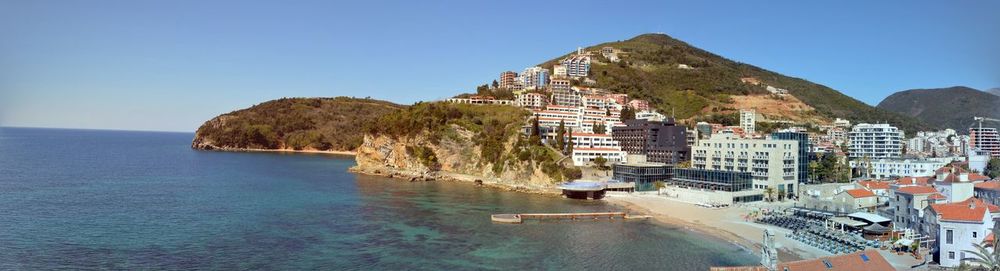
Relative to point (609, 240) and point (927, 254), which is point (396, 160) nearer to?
point (609, 240)

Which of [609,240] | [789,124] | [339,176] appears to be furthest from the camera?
[789,124]

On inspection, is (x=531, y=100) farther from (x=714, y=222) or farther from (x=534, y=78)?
(x=714, y=222)

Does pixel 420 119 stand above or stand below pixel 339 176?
above

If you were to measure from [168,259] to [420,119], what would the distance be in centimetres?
5309

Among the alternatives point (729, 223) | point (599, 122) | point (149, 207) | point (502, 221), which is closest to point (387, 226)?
point (502, 221)

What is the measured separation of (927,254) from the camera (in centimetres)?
2656

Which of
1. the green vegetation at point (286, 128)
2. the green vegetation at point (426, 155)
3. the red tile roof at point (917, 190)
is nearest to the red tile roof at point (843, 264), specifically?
the red tile roof at point (917, 190)

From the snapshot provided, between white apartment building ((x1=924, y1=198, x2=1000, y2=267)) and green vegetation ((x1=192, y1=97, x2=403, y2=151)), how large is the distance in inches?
5035

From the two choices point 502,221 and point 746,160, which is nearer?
point 502,221

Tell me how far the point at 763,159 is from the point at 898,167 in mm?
23636

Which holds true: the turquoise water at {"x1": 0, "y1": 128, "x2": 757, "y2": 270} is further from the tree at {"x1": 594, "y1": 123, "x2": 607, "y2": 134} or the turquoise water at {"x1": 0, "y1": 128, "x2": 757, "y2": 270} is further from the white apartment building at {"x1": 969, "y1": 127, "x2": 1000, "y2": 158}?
the white apartment building at {"x1": 969, "y1": 127, "x2": 1000, "y2": 158}

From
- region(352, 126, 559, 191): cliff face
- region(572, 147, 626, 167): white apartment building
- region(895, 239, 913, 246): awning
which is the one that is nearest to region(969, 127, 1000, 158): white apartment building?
region(572, 147, 626, 167): white apartment building

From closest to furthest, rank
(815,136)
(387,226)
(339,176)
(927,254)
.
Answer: (927,254) → (387,226) → (339,176) → (815,136)

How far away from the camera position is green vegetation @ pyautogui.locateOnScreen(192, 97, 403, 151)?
145m
